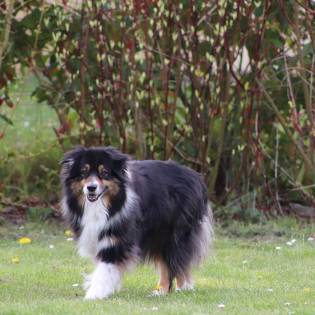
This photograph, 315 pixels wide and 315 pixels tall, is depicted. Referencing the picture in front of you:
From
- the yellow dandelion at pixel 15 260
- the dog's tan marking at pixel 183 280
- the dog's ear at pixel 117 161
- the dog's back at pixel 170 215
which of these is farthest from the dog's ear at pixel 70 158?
the yellow dandelion at pixel 15 260

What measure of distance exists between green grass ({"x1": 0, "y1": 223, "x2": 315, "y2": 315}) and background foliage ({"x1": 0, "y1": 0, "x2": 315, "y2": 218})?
1.12 metres

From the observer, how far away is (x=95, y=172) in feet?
25.3

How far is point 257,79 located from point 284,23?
0.70m

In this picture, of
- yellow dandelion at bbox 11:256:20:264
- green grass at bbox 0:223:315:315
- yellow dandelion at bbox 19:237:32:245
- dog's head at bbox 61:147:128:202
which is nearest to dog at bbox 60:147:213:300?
dog's head at bbox 61:147:128:202

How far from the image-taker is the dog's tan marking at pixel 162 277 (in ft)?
26.6

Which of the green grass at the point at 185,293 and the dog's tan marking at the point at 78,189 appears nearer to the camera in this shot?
the green grass at the point at 185,293

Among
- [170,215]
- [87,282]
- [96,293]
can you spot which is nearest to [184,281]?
[170,215]

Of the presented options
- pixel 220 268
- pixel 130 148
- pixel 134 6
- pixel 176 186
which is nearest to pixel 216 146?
pixel 130 148

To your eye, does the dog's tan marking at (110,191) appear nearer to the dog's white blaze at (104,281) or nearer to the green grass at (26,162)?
the dog's white blaze at (104,281)

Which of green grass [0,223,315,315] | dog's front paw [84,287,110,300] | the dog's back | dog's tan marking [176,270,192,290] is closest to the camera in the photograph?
green grass [0,223,315,315]

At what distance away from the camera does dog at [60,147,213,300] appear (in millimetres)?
7738

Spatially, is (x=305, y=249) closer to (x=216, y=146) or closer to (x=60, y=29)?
(x=216, y=146)

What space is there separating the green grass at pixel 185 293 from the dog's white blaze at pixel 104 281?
0.09m

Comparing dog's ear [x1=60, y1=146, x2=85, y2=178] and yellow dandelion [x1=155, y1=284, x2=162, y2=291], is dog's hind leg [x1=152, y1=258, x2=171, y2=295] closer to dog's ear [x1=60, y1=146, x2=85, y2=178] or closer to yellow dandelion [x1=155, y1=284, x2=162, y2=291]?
yellow dandelion [x1=155, y1=284, x2=162, y2=291]
